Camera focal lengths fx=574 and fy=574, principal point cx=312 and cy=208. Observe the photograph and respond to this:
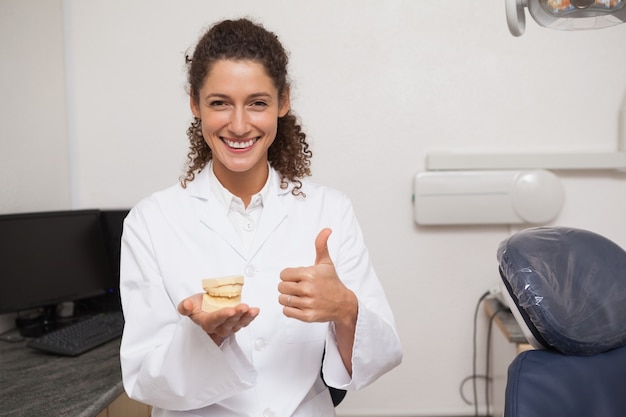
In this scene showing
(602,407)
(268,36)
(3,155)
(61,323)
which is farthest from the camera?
(61,323)

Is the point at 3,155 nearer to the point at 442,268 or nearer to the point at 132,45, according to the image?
the point at 132,45

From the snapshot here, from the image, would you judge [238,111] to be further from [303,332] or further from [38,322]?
[38,322]

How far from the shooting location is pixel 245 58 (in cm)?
128

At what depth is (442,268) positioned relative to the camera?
7.73 feet

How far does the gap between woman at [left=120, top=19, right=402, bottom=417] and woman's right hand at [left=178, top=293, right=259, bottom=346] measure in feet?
0.03

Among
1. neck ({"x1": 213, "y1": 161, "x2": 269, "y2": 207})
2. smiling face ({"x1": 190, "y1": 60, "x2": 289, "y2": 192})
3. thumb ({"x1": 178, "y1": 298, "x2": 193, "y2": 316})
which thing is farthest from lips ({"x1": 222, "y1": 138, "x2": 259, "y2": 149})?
thumb ({"x1": 178, "y1": 298, "x2": 193, "y2": 316})

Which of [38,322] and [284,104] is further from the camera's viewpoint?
[38,322]

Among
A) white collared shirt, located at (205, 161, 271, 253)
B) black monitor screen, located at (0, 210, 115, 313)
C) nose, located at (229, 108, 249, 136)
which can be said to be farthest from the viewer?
black monitor screen, located at (0, 210, 115, 313)

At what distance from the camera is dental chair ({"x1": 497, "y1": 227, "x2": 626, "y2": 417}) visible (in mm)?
1004

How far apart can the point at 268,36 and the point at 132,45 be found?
3.88 ft

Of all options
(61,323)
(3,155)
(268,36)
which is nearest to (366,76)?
(268,36)

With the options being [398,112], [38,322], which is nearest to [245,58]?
[398,112]

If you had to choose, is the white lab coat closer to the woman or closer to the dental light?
the woman

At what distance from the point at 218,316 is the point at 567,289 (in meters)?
0.63
